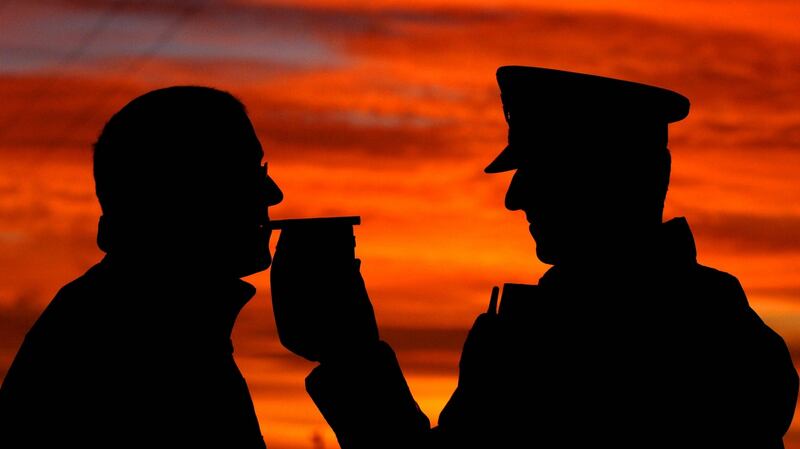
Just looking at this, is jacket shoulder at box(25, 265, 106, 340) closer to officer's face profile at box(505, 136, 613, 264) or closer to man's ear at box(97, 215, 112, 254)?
man's ear at box(97, 215, 112, 254)

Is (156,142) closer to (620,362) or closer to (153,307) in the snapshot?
(153,307)

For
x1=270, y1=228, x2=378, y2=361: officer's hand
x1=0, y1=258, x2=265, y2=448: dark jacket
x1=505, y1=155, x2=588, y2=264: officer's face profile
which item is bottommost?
x1=0, y1=258, x2=265, y2=448: dark jacket

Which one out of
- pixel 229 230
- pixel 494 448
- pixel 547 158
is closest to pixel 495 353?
pixel 494 448

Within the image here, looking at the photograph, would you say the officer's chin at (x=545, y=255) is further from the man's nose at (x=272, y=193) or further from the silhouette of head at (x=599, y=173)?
the man's nose at (x=272, y=193)

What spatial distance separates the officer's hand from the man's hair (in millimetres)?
888

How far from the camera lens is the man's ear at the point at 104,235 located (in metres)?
7.90

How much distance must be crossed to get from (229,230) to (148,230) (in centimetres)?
51

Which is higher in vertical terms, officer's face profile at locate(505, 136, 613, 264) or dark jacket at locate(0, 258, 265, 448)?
officer's face profile at locate(505, 136, 613, 264)

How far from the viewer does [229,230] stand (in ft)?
26.9

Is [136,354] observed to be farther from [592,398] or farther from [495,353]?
[592,398]

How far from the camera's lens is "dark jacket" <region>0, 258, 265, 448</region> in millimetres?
7699

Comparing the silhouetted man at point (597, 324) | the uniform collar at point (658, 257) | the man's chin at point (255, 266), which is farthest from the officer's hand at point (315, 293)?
the uniform collar at point (658, 257)

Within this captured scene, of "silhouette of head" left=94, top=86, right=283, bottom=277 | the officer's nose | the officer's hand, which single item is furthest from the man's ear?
the officer's nose

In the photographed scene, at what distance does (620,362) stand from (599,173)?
1209 mm
